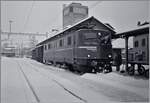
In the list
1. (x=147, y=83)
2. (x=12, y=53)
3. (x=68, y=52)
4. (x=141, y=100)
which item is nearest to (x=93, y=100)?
(x=141, y=100)

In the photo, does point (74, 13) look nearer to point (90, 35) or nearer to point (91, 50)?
point (90, 35)

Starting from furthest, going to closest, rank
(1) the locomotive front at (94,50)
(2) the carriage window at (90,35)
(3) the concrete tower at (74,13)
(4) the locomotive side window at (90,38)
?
1. (3) the concrete tower at (74,13)
2. (2) the carriage window at (90,35)
3. (4) the locomotive side window at (90,38)
4. (1) the locomotive front at (94,50)

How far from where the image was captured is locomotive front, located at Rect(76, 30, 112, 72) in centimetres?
1583

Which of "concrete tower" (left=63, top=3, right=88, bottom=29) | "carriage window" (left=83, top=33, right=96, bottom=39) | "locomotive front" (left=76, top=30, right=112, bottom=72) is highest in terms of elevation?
"concrete tower" (left=63, top=3, right=88, bottom=29)

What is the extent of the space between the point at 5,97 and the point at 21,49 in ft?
300

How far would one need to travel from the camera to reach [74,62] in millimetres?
16766

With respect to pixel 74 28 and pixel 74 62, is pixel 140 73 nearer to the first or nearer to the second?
pixel 74 62

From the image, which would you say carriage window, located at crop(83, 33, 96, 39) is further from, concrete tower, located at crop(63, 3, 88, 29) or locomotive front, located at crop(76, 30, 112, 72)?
concrete tower, located at crop(63, 3, 88, 29)

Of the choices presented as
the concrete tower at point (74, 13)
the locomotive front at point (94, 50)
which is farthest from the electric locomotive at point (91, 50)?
the concrete tower at point (74, 13)

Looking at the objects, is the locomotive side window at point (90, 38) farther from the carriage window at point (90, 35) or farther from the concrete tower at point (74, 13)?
the concrete tower at point (74, 13)

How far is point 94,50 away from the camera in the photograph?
1611 centimetres

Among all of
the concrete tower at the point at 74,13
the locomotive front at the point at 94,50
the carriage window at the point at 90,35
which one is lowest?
the locomotive front at the point at 94,50

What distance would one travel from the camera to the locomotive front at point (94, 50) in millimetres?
15828

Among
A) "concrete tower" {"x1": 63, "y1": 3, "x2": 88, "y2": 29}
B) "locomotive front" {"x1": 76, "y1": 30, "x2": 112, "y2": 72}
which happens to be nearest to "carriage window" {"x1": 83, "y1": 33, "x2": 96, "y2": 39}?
"locomotive front" {"x1": 76, "y1": 30, "x2": 112, "y2": 72}
